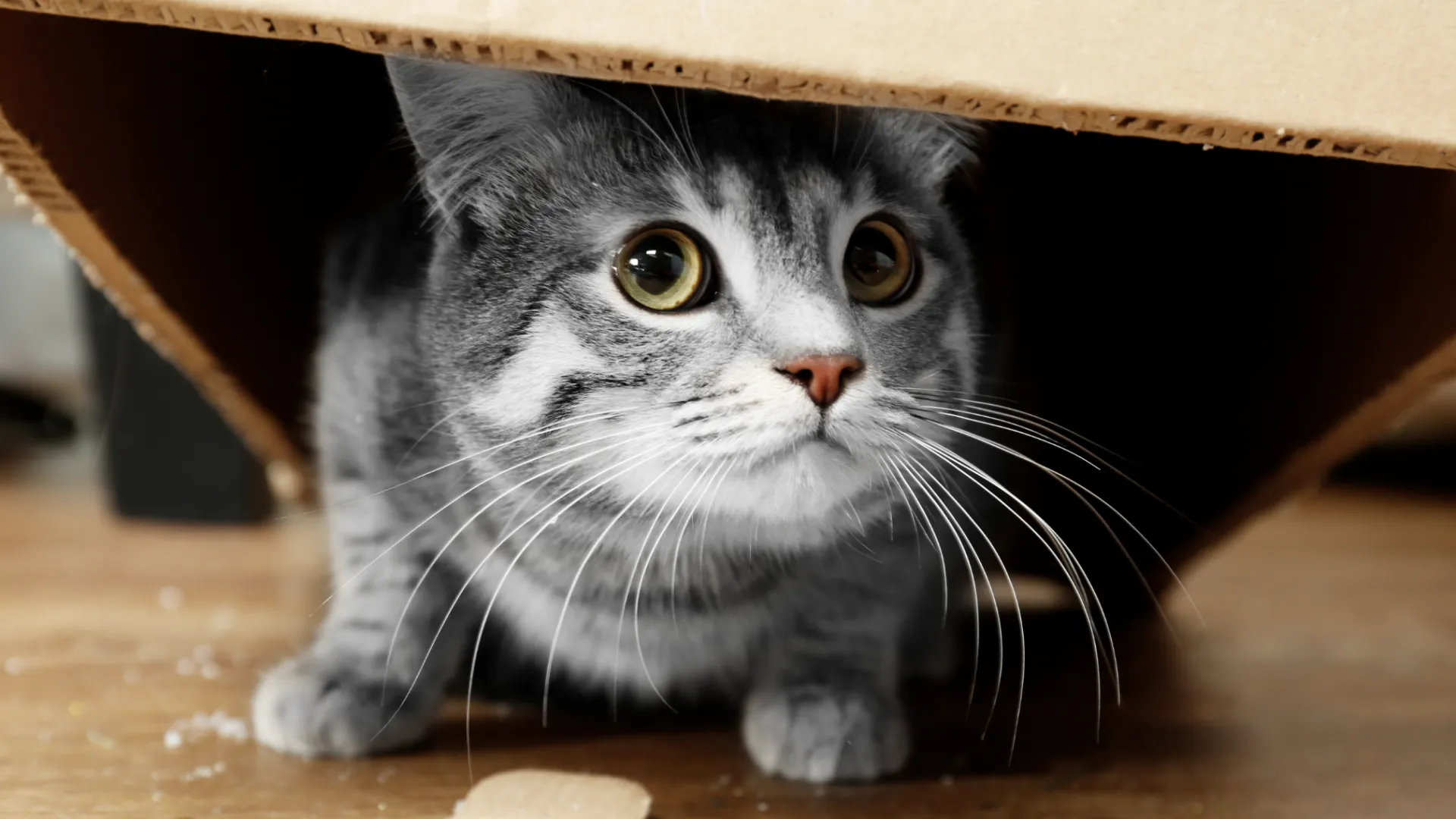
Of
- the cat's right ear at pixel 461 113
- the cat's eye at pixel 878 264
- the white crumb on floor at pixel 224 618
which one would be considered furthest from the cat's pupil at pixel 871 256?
Answer: the white crumb on floor at pixel 224 618

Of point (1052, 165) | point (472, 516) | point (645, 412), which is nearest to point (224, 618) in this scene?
point (472, 516)

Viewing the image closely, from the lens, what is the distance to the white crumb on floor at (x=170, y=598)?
1.22m

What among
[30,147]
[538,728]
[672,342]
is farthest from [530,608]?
[30,147]

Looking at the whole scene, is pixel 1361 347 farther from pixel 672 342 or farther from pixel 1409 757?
pixel 672 342

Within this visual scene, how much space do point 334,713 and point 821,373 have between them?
17.4 inches

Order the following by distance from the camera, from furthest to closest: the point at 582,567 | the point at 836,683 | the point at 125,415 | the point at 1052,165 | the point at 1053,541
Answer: the point at 125,415
the point at 1052,165
the point at 1053,541
the point at 836,683
the point at 582,567

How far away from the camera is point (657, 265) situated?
2.44ft

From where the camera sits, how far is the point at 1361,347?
0.96 meters

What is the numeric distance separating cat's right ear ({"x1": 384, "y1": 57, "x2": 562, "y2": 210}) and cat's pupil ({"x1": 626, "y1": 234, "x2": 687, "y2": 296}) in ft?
0.41

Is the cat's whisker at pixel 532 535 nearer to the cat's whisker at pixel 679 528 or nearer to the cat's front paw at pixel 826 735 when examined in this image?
the cat's whisker at pixel 679 528

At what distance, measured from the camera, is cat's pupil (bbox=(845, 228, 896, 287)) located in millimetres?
790

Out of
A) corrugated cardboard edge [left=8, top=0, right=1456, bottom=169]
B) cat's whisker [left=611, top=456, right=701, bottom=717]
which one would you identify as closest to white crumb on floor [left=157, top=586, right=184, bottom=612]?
cat's whisker [left=611, top=456, right=701, bottom=717]

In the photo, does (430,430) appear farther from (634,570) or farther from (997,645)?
(997,645)

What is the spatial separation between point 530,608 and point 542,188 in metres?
0.32
